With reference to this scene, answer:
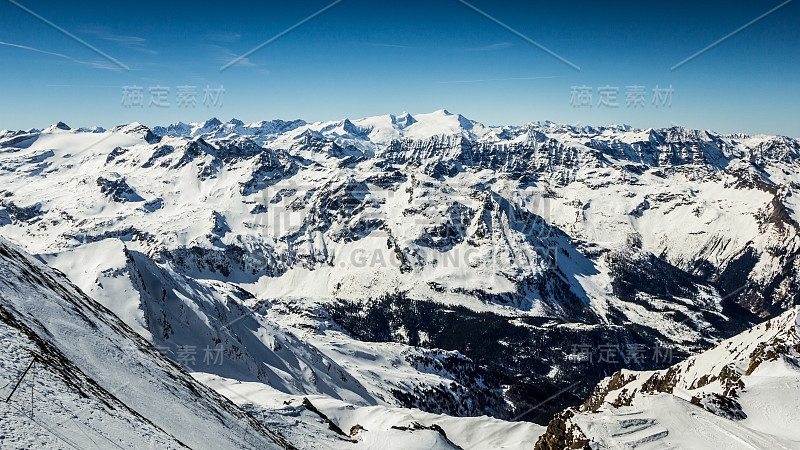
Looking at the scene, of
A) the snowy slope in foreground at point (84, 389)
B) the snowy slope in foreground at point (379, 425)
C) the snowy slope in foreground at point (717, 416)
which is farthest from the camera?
the snowy slope in foreground at point (379, 425)

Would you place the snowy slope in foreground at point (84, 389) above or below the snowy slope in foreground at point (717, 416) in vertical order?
above

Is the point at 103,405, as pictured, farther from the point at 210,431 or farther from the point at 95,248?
the point at 95,248

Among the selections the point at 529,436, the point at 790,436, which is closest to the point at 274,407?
the point at 529,436

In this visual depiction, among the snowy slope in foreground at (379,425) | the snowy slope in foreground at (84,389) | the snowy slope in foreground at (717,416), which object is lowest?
the snowy slope in foreground at (379,425)

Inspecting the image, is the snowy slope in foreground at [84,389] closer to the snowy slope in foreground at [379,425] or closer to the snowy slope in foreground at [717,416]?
the snowy slope in foreground at [379,425]

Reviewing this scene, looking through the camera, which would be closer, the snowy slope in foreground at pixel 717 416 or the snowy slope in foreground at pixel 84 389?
the snowy slope in foreground at pixel 84 389

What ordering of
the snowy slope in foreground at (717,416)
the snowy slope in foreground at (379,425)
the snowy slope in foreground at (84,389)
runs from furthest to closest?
1. the snowy slope in foreground at (379,425)
2. the snowy slope in foreground at (717,416)
3. the snowy slope in foreground at (84,389)

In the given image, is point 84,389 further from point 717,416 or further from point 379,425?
point 717,416

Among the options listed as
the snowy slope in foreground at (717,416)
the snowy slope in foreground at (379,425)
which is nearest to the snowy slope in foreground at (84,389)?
the snowy slope in foreground at (379,425)
